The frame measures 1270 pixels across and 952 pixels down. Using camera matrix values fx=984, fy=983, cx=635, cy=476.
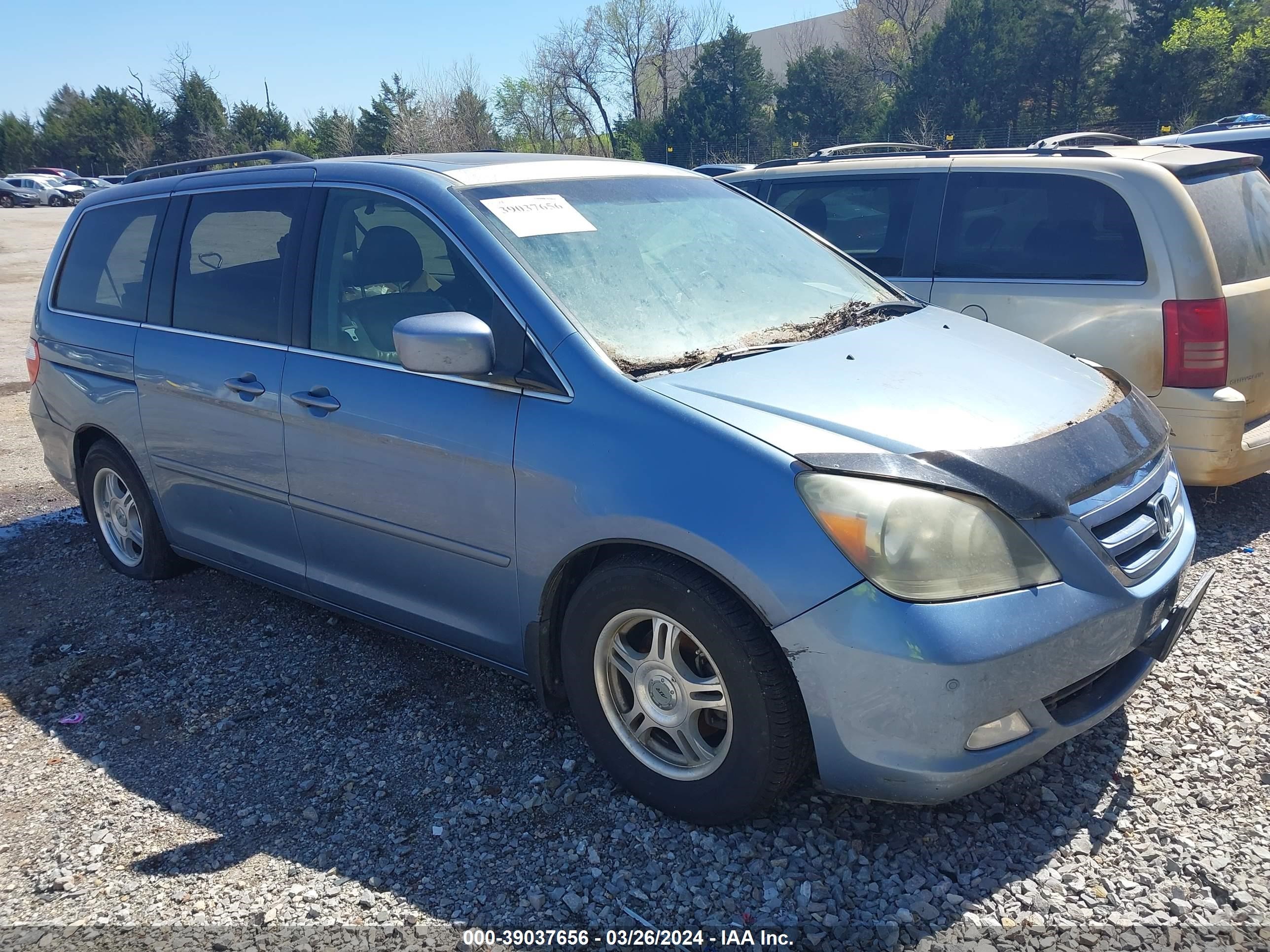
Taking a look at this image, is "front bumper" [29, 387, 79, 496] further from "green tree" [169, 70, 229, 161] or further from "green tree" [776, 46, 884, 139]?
"green tree" [169, 70, 229, 161]

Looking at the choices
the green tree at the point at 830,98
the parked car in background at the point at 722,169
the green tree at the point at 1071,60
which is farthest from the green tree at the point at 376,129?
the parked car in background at the point at 722,169

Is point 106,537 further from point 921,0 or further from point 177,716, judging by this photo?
point 921,0

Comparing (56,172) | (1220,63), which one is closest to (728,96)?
(1220,63)

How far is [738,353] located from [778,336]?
0.29 m

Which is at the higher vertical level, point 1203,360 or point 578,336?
point 578,336

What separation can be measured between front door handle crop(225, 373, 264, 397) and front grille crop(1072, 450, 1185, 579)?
9.15 feet

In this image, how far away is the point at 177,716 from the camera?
11.8 ft

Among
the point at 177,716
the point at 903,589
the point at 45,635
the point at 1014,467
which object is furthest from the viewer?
the point at 45,635

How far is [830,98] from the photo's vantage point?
42719 millimetres

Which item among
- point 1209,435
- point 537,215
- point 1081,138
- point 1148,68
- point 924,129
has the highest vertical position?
point 1148,68

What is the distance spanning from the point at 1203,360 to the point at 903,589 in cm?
304

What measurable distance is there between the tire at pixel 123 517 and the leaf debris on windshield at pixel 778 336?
2736 mm

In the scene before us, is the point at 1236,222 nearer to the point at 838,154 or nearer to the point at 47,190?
the point at 838,154

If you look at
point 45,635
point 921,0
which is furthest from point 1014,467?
point 921,0
